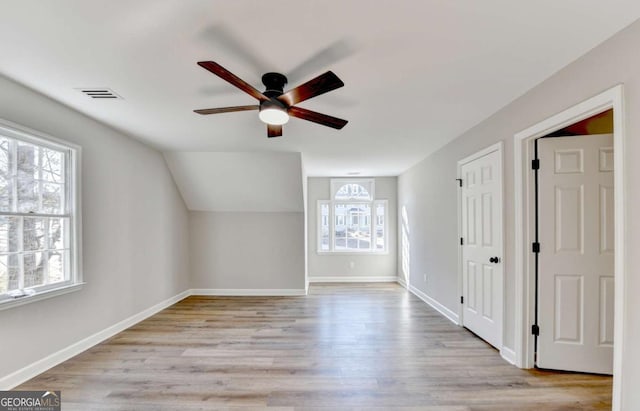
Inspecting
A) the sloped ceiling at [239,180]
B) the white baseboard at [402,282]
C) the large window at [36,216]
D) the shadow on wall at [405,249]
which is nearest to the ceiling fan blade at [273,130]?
the sloped ceiling at [239,180]

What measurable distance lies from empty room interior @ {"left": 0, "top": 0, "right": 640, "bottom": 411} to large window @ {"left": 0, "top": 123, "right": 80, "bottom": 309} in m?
0.02

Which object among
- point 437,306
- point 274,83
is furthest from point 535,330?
point 274,83

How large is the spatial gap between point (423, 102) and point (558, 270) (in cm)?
190

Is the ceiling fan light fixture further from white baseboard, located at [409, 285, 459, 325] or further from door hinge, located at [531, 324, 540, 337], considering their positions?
white baseboard, located at [409, 285, 459, 325]

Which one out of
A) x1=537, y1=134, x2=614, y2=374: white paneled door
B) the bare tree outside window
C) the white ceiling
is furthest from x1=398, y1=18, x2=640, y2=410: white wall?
the bare tree outside window

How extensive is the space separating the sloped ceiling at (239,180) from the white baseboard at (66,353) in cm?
203

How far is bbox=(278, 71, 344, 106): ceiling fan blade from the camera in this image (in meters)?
1.78

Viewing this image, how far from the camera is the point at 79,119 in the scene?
9.99 ft

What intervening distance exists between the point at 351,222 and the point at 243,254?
2.63m

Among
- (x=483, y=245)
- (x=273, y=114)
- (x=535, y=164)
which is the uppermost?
(x=273, y=114)

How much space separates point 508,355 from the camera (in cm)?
280

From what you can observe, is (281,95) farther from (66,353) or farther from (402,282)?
(402,282)

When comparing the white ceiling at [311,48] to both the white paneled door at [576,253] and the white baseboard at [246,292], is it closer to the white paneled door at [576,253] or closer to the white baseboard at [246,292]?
the white paneled door at [576,253]

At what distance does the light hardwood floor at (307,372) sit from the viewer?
2.20 m
